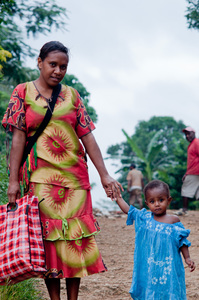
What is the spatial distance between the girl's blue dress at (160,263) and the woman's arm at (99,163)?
0.36 meters

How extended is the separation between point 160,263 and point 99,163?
2.64ft

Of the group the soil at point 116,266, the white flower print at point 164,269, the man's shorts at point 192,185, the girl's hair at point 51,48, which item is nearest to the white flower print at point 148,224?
the white flower print at point 164,269

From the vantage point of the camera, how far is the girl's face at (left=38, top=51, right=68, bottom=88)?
10.5 feet

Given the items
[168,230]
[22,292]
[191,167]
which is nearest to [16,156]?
[168,230]

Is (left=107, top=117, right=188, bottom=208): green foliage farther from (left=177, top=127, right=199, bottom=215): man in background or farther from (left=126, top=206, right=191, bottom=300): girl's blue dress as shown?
(left=126, top=206, right=191, bottom=300): girl's blue dress

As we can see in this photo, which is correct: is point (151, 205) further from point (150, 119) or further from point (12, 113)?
point (150, 119)

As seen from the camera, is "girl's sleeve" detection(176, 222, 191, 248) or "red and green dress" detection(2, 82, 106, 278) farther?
"girl's sleeve" detection(176, 222, 191, 248)

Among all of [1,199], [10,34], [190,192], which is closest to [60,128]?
[1,199]

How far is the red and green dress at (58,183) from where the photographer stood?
3.09m

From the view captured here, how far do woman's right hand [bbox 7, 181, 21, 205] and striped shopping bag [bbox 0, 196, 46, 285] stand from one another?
0.03m

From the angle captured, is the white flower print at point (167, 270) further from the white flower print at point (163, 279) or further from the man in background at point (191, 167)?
the man in background at point (191, 167)

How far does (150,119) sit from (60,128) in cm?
3507

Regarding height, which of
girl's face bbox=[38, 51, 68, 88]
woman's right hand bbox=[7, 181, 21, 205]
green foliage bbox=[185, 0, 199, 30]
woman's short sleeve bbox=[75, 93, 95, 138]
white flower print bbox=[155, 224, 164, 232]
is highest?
green foliage bbox=[185, 0, 199, 30]

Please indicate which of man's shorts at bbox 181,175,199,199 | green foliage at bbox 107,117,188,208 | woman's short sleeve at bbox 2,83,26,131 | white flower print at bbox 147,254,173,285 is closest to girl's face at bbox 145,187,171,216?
white flower print at bbox 147,254,173,285
